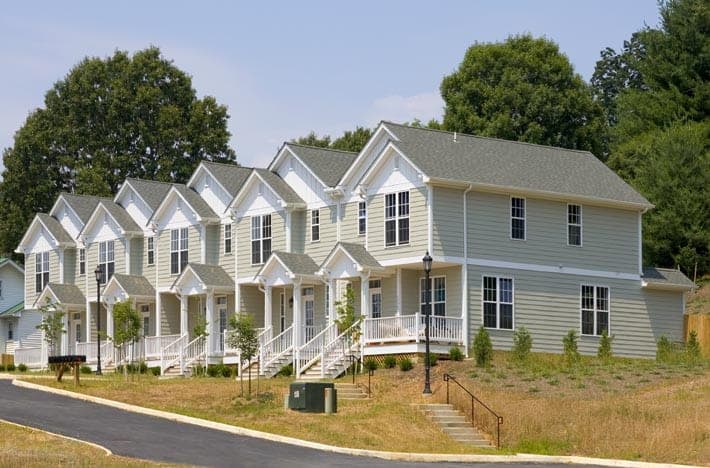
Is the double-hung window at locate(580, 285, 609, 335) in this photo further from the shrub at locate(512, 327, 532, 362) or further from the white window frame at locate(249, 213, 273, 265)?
the white window frame at locate(249, 213, 273, 265)

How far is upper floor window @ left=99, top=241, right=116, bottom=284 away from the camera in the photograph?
2712 inches

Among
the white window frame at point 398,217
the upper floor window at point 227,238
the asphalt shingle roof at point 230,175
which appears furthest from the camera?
the asphalt shingle roof at point 230,175

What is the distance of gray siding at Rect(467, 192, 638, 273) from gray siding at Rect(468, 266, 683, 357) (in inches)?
23.6

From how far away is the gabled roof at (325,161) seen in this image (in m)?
57.2

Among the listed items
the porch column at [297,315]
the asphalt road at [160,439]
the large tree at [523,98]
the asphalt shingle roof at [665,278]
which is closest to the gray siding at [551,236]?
the asphalt shingle roof at [665,278]

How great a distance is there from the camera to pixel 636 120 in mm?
83938

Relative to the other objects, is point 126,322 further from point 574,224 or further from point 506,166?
point 574,224

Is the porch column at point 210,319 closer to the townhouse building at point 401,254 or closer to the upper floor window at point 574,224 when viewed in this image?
the townhouse building at point 401,254

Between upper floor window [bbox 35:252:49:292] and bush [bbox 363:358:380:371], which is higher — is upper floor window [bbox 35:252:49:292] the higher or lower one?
the higher one

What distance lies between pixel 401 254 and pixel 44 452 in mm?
20882

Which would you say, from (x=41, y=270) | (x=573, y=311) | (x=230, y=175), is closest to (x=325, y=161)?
(x=230, y=175)

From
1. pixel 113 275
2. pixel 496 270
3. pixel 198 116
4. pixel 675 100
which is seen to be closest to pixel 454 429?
pixel 496 270

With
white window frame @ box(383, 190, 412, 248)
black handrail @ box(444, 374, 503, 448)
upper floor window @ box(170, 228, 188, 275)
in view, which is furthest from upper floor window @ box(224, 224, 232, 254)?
black handrail @ box(444, 374, 503, 448)

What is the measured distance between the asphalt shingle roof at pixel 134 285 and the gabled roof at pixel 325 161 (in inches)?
389
